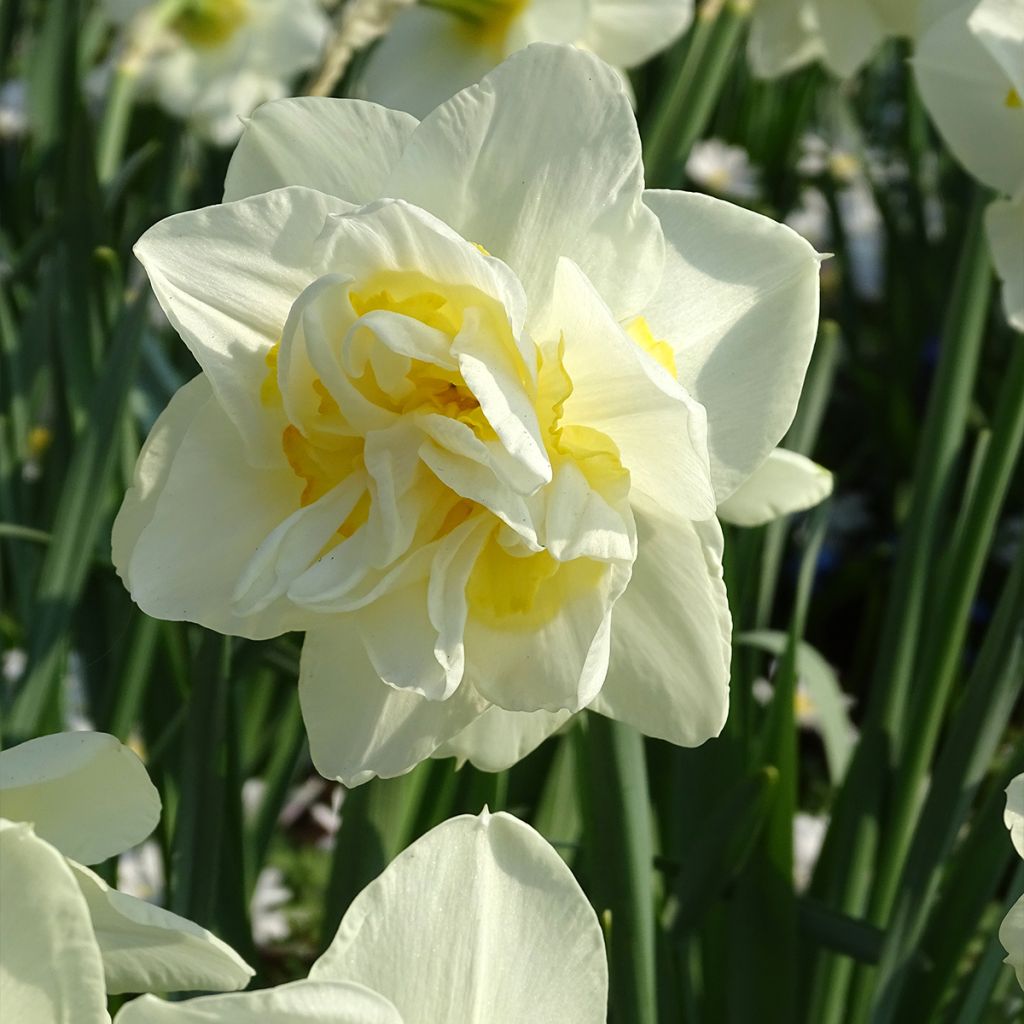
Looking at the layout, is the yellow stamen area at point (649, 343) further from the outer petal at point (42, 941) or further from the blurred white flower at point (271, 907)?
the blurred white flower at point (271, 907)

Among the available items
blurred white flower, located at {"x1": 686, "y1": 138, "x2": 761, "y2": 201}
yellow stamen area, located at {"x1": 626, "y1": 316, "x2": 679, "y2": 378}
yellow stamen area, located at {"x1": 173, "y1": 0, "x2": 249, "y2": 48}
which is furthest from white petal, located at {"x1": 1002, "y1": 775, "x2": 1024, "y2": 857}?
blurred white flower, located at {"x1": 686, "y1": 138, "x2": 761, "y2": 201}

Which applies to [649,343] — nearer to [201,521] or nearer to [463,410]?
[463,410]

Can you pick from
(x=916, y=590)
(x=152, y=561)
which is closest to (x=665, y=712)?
(x=152, y=561)

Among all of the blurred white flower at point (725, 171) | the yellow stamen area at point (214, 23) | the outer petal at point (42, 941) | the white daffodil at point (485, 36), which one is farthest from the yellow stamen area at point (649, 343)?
the blurred white flower at point (725, 171)

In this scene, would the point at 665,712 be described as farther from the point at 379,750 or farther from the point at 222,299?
the point at 222,299

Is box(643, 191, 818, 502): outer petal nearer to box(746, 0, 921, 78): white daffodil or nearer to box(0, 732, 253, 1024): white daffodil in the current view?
box(0, 732, 253, 1024): white daffodil

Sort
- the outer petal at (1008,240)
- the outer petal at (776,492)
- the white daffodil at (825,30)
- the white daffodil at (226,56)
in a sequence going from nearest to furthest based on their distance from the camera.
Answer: the outer petal at (776,492) → the outer petal at (1008,240) → the white daffodil at (825,30) → the white daffodil at (226,56)
